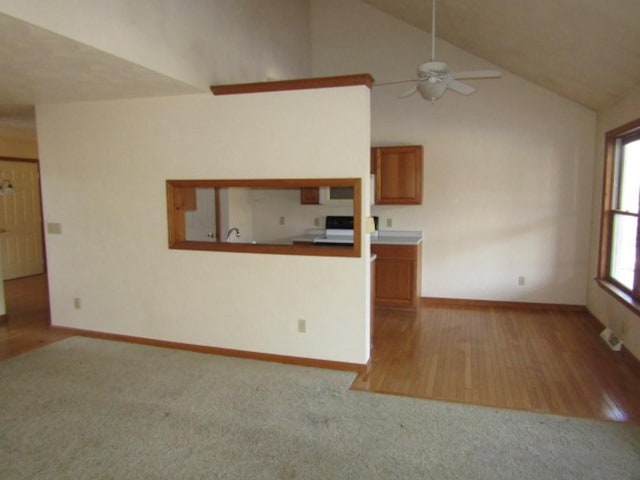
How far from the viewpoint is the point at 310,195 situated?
5828mm

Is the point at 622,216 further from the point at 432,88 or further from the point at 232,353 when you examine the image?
the point at 232,353

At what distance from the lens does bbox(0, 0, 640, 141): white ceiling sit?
2715 millimetres

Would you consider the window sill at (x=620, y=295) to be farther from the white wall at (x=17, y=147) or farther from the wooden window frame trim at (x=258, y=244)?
the white wall at (x=17, y=147)

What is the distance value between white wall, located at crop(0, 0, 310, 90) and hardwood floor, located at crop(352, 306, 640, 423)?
283 centimetres

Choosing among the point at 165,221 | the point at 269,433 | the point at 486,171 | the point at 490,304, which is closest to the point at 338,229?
the point at 486,171

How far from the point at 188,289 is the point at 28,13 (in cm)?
240

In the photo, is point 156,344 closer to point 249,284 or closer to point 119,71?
point 249,284

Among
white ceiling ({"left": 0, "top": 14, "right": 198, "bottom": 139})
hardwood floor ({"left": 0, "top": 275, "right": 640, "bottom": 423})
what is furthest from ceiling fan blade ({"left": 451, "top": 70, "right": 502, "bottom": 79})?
hardwood floor ({"left": 0, "top": 275, "right": 640, "bottom": 423})

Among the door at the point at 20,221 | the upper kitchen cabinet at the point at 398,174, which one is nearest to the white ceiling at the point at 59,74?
the upper kitchen cabinet at the point at 398,174

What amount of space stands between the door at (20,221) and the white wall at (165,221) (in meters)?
3.39

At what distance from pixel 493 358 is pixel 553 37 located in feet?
8.85

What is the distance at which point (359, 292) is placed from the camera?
137 inches

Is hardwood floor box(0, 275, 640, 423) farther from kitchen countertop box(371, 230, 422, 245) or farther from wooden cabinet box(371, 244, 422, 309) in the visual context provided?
kitchen countertop box(371, 230, 422, 245)

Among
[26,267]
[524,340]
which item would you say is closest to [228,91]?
[524,340]
